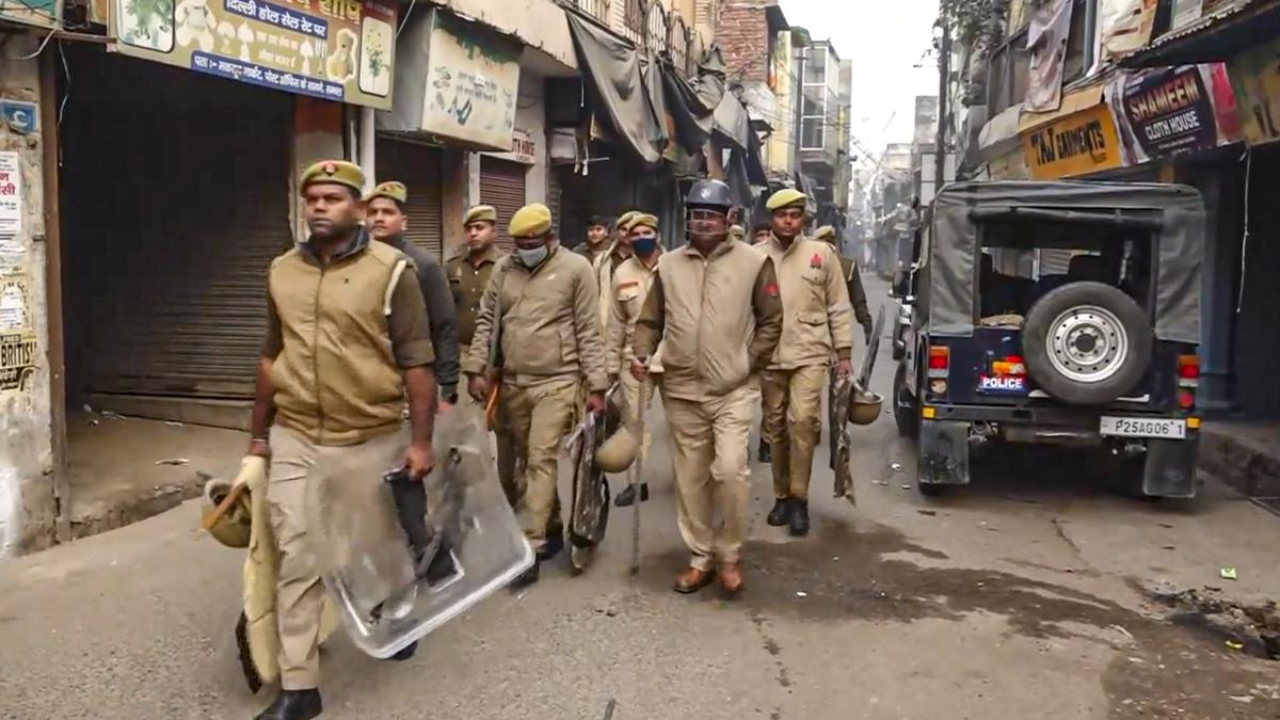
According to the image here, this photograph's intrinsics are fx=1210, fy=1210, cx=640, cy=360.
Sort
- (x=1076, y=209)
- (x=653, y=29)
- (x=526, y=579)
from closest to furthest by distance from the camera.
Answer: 1. (x=526, y=579)
2. (x=1076, y=209)
3. (x=653, y=29)

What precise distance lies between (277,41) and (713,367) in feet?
12.5

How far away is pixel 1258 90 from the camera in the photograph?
30.1 ft

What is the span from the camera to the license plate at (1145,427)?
296 inches

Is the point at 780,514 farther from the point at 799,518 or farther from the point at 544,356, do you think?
the point at 544,356

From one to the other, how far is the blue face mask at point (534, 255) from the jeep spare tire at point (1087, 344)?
10.9 feet

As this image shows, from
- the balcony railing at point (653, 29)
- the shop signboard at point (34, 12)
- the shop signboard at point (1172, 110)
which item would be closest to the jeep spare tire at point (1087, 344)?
the shop signboard at point (1172, 110)

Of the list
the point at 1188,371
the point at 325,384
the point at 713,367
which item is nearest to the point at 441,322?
the point at 325,384

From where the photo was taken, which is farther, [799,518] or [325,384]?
[799,518]

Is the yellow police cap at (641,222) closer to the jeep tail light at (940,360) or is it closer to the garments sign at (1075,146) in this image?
the jeep tail light at (940,360)

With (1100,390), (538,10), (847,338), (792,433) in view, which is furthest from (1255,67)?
(538,10)

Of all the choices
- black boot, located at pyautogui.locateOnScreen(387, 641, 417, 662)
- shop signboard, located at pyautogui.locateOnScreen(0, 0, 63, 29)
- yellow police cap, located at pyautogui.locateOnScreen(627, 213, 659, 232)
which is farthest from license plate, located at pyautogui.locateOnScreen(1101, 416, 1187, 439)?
shop signboard, located at pyautogui.locateOnScreen(0, 0, 63, 29)

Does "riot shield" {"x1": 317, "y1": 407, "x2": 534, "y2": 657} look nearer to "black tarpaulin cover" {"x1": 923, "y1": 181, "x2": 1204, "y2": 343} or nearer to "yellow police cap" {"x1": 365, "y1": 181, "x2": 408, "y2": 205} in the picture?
"yellow police cap" {"x1": 365, "y1": 181, "x2": 408, "y2": 205}

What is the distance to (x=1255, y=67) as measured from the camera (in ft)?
29.9

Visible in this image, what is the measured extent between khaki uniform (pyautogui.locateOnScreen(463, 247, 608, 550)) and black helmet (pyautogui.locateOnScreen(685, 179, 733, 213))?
2.30 feet
